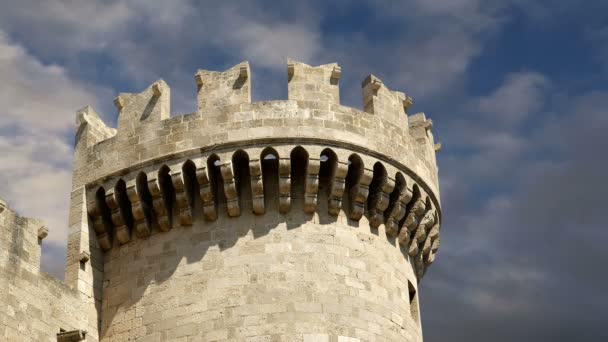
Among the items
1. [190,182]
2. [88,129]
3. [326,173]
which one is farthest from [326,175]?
[88,129]

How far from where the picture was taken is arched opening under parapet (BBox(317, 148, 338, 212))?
17.7 metres

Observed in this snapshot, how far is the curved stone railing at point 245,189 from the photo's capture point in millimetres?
17453

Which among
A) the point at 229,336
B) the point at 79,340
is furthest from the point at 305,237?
the point at 79,340

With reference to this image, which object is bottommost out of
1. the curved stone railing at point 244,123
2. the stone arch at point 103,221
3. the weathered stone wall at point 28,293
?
the weathered stone wall at point 28,293

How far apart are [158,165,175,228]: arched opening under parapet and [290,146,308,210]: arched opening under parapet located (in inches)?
76.3

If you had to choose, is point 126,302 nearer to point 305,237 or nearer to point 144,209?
point 144,209

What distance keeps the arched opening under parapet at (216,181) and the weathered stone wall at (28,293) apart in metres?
2.64

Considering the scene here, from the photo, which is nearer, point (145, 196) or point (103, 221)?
point (145, 196)

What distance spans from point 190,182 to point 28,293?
313 centimetres

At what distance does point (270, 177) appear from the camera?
17750 millimetres

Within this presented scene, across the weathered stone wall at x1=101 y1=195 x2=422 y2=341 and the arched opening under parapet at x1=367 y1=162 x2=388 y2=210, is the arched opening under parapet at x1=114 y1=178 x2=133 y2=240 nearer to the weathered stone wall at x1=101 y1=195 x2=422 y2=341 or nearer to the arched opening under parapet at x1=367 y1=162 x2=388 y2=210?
the weathered stone wall at x1=101 y1=195 x2=422 y2=341

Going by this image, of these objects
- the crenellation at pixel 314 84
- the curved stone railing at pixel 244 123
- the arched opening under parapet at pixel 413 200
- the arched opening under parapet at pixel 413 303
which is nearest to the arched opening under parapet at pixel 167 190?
the curved stone railing at pixel 244 123

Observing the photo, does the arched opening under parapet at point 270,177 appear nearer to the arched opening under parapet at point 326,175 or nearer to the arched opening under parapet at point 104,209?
the arched opening under parapet at point 326,175

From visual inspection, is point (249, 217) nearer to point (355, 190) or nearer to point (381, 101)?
point (355, 190)
